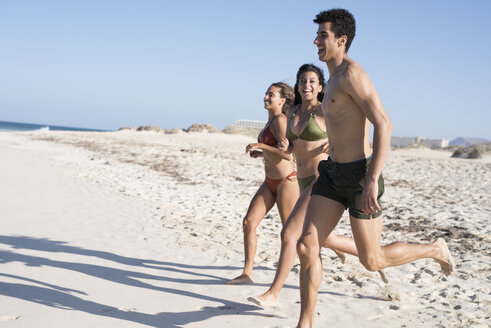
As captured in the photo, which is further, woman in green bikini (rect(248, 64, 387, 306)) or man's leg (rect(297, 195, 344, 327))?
woman in green bikini (rect(248, 64, 387, 306))

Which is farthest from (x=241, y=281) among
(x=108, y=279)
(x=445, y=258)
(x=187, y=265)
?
(x=445, y=258)

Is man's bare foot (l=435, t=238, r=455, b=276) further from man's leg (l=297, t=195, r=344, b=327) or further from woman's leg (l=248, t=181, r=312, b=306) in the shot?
man's leg (l=297, t=195, r=344, b=327)

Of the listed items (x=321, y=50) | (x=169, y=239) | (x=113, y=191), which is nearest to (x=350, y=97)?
(x=321, y=50)

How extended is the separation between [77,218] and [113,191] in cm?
296

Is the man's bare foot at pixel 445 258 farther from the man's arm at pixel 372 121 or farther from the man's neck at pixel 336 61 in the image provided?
the man's neck at pixel 336 61

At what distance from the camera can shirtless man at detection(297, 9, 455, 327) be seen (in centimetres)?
302

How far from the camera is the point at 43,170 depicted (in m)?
13.7

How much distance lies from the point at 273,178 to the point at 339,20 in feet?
6.14

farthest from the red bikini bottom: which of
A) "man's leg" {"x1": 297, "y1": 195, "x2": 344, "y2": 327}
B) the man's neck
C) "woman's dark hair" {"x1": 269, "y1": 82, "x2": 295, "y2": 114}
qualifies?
the man's neck

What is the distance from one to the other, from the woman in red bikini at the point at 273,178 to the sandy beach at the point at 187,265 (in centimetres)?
42

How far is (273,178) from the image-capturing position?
180 inches

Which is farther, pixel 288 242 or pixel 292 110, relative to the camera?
pixel 292 110

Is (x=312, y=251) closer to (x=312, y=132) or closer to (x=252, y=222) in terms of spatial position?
(x=312, y=132)

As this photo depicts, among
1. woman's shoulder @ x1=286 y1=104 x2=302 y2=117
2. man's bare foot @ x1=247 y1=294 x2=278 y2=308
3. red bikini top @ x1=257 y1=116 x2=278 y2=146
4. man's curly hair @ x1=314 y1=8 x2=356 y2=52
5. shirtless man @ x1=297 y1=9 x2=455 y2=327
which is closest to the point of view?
shirtless man @ x1=297 y1=9 x2=455 y2=327
